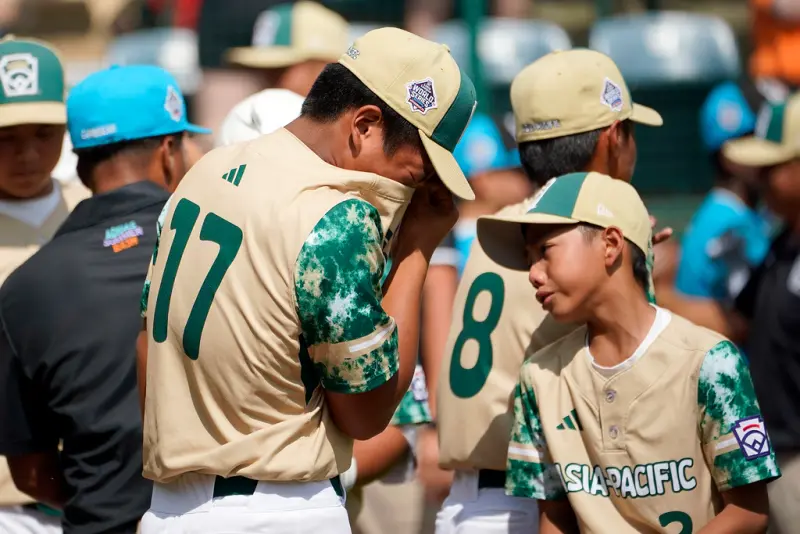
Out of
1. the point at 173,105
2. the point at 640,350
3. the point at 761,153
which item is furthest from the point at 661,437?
the point at 761,153

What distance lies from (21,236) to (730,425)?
2.63 metres

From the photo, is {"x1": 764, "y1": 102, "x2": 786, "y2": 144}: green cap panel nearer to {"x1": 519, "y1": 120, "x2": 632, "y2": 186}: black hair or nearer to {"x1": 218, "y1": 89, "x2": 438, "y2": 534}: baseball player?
{"x1": 218, "y1": 89, "x2": 438, "y2": 534}: baseball player

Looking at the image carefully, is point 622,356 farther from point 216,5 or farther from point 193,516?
point 216,5

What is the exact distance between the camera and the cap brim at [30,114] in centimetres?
446

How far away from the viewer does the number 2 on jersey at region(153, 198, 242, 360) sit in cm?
281

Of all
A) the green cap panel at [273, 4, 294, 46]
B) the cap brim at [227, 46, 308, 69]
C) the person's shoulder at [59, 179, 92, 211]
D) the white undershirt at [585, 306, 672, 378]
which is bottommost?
the person's shoulder at [59, 179, 92, 211]

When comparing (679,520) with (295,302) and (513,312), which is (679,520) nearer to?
(513,312)

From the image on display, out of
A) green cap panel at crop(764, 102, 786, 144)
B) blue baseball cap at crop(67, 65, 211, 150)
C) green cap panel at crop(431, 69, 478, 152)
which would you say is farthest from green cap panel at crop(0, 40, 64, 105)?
green cap panel at crop(764, 102, 786, 144)

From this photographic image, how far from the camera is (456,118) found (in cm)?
294

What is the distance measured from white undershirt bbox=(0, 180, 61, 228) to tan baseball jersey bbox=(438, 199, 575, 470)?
1.72m

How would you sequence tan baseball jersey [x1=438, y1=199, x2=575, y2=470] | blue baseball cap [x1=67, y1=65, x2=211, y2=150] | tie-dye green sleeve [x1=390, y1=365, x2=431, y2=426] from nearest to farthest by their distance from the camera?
tan baseball jersey [x1=438, y1=199, x2=575, y2=470] → blue baseball cap [x1=67, y1=65, x2=211, y2=150] → tie-dye green sleeve [x1=390, y1=365, x2=431, y2=426]

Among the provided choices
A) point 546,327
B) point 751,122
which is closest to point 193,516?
point 546,327

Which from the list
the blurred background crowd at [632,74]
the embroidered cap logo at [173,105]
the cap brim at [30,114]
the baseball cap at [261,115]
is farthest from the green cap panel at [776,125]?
the cap brim at [30,114]

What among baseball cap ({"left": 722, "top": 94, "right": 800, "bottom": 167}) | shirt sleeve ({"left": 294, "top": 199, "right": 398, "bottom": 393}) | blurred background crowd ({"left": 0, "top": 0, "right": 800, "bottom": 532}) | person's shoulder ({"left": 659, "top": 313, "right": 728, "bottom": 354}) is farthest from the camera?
blurred background crowd ({"left": 0, "top": 0, "right": 800, "bottom": 532})
